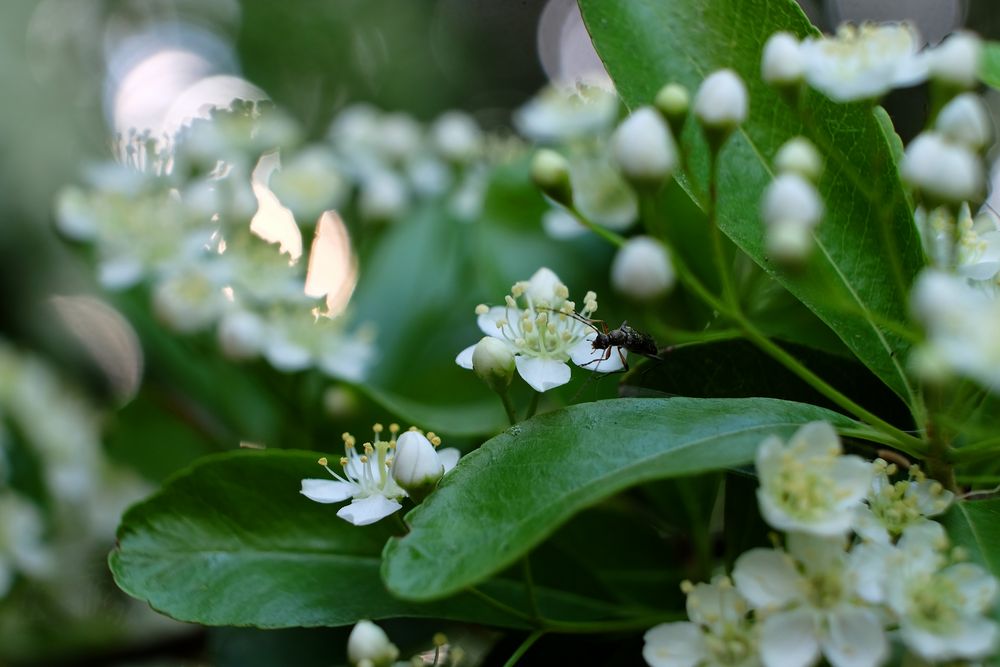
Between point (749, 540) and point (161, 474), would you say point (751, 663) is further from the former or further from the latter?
point (161, 474)

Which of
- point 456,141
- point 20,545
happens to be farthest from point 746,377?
point 20,545

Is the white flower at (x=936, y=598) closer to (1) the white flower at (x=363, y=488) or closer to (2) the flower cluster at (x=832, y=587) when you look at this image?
(2) the flower cluster at (x=832, y=587)

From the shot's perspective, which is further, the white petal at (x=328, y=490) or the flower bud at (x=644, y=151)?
the white petal at (x=328, y=490)

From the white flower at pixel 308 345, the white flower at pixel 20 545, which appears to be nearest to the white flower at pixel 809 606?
the white flower at pixel 308 345

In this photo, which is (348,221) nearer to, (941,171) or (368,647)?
(368,647)

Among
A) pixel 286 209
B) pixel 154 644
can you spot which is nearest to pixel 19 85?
pixel 286 209
